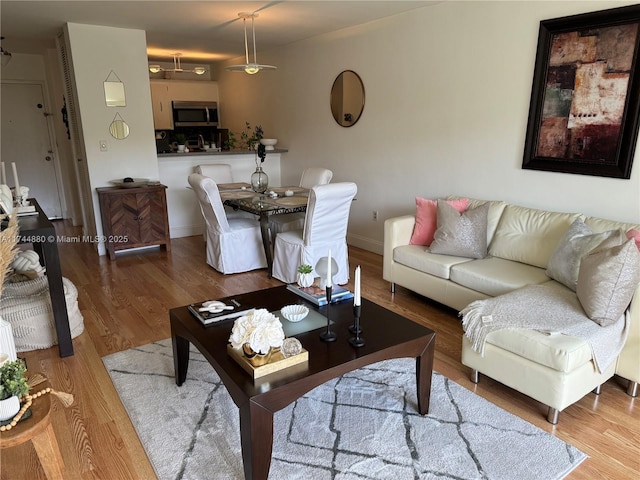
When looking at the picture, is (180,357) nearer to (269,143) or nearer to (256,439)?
(256,439)

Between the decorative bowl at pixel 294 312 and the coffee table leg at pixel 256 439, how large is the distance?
58 cm

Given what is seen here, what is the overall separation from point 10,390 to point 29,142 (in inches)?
251

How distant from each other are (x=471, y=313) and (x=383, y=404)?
26.5 inches

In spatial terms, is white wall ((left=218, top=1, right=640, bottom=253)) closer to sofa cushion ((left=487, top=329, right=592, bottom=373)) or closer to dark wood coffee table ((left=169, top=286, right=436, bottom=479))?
sofa cushion ((left=487, top=329, right=592, bottom=373))

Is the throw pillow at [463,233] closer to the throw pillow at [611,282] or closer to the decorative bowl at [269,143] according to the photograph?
the throw pillow at [611,282]

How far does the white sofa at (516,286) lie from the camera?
→ 6.62 feet

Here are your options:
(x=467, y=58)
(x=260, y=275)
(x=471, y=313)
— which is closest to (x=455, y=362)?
(x=471, y=313)

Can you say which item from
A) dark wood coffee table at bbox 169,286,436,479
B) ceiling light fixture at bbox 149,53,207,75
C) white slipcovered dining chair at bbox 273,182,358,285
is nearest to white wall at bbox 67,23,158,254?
ceiling light fixture at bbox 149,53,207,75

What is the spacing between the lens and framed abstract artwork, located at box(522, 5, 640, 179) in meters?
2.73

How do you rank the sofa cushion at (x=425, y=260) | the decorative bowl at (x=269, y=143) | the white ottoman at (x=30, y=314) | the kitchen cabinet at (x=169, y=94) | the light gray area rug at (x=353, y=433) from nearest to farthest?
the light gray area rug at (x=353, y=433) < the white ottoman at (x=30, y=314) < the sofa cushion at (x=425, y=260) < the decorative bowl at (x=269, y=143) < the kitchen cabinet at (x=169, y=94)

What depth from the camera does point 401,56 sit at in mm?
4227

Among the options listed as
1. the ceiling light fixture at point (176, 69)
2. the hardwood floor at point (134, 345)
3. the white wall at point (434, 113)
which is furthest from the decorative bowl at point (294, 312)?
the ceiling light fixture at point (176, 69)

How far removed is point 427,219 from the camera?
352 cm

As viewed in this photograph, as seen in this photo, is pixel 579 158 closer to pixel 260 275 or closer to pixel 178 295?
pixel 260 275
